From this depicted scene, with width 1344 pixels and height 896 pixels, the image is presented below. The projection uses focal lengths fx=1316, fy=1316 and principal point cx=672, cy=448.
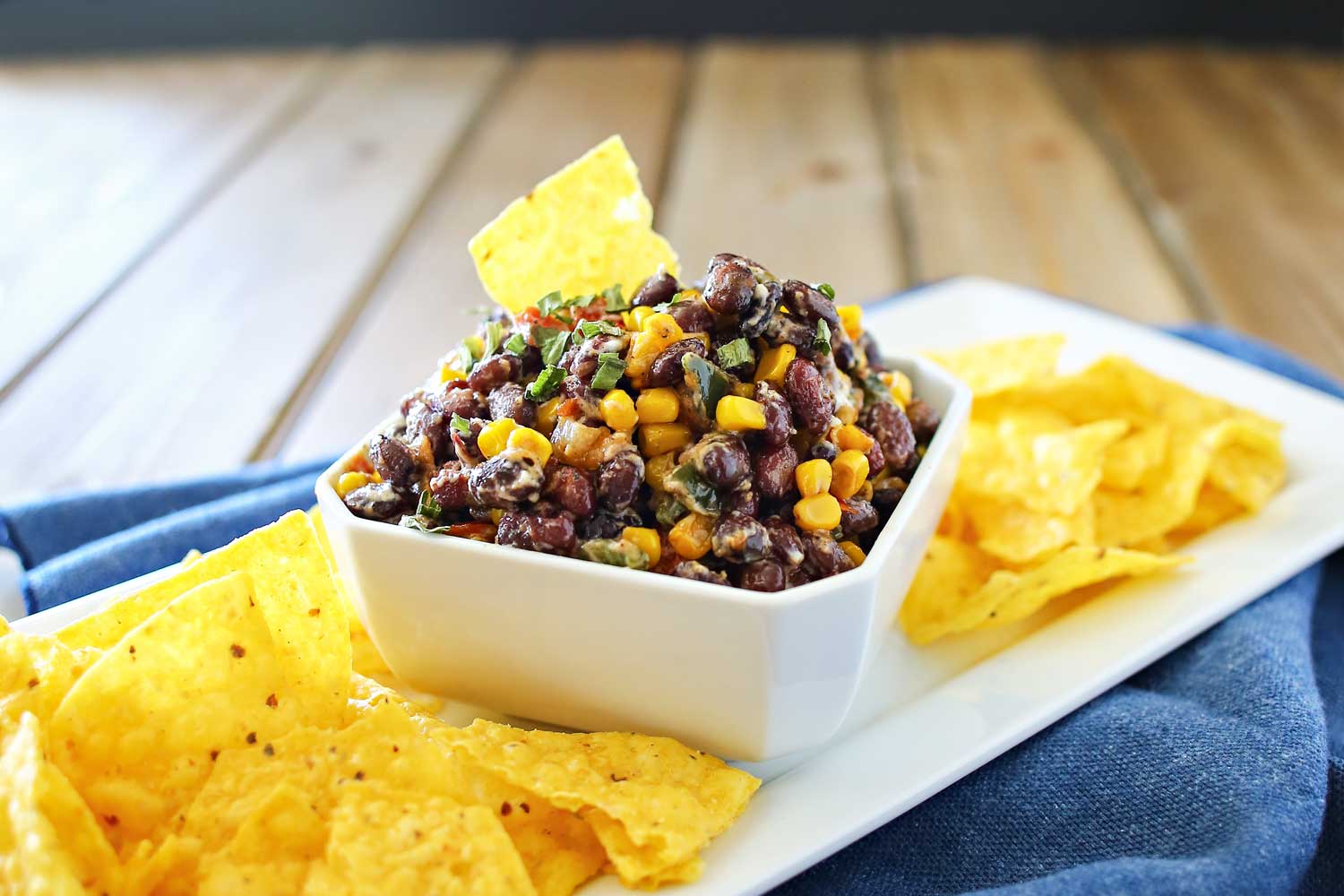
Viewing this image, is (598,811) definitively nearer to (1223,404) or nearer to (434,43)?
(1223,404)

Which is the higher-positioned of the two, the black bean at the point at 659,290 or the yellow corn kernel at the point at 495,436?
the black bean at the point at 659,290

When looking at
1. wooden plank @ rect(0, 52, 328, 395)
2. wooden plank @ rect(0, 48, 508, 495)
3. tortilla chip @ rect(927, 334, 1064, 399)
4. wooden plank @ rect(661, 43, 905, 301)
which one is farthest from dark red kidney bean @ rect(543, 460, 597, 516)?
wooden plank @ rect(0, 52, 328, 395)

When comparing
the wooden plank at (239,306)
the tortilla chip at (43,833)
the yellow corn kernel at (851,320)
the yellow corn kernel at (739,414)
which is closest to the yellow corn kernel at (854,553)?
the yellow corn kernel at (739,414)

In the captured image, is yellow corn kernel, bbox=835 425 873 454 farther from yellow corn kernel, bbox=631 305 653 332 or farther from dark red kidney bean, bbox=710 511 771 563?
yellow corn kernel, bbox=631 305 653 332

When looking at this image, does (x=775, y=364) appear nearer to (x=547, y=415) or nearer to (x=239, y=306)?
(x=547, y=415)

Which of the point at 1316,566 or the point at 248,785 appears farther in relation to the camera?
the point at 1316,566

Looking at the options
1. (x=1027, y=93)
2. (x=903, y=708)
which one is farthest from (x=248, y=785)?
(x=1027, y=93)

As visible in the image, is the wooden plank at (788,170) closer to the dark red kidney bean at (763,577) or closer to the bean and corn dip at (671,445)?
the bean and corn dip at (671,445)
